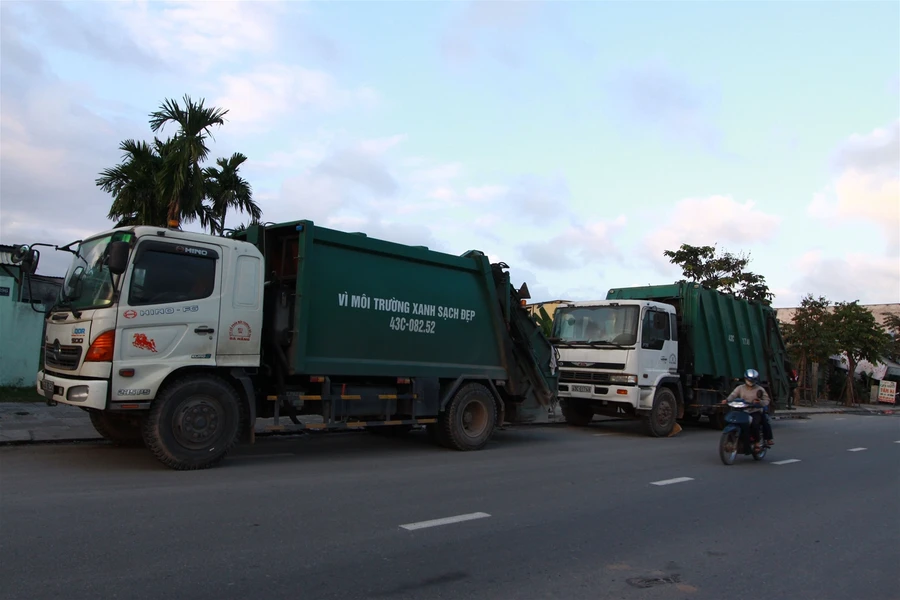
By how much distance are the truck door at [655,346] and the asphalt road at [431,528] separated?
3.63 m

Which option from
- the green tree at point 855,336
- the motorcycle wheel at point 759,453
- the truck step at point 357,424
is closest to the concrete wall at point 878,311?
the green tree at point 855,336

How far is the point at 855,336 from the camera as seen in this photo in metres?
34.5

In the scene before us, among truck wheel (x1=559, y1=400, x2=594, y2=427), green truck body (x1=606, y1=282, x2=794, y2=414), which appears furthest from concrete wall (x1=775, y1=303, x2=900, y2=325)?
truck wheel (x1=559, y1=400, x2=594, y2=427)

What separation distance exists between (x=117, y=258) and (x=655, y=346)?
10.1 meters

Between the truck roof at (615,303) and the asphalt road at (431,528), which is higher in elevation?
the truck roof at (615,303)

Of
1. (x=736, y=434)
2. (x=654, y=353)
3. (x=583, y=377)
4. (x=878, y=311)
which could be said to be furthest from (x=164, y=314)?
(x=878, y=311)

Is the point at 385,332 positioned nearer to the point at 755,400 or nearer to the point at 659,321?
the point at 755,400

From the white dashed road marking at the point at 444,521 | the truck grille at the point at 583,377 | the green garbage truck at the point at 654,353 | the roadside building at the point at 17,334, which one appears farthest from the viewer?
the roadside building at the point at 17,334

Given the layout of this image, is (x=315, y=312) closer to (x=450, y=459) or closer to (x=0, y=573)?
(x=450, y=459)

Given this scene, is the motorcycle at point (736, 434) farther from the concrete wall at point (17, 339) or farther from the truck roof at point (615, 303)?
the concrete wall at point (17, 339)

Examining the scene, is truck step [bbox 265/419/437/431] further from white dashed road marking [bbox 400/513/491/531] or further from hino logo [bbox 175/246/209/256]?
white dashed road marking [bbox 400/513/491/531]

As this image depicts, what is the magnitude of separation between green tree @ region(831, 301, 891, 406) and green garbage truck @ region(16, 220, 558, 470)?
2874cm

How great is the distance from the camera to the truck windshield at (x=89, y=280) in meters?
7.87

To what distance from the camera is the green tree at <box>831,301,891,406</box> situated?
34406mm
